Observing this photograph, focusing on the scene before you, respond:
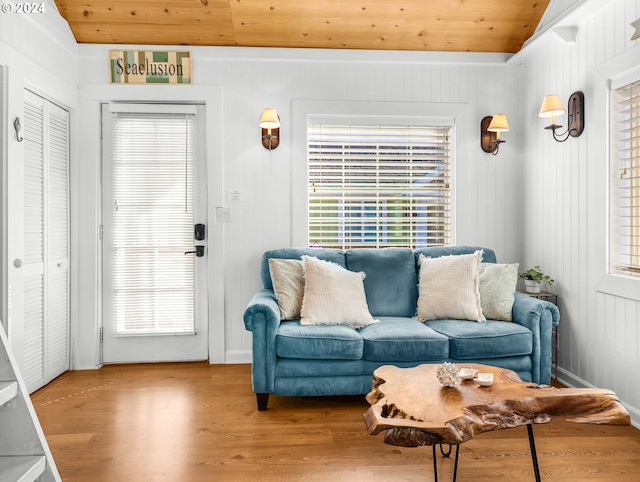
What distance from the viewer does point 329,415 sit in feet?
8.65

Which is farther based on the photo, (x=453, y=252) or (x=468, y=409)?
(x=453, y=252)

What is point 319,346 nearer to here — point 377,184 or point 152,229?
point 377,184

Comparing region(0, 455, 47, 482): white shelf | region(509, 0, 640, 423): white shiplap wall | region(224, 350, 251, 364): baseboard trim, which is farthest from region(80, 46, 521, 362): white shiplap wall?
region(0, 455, 47, 482): white shelf

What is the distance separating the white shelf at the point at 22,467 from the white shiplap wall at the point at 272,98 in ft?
7.18

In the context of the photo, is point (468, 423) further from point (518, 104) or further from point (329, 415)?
point (518, 104)

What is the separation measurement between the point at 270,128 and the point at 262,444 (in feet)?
7.55

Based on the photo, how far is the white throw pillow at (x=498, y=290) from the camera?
2.98 meters

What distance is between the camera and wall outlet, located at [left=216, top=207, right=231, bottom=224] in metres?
3.60

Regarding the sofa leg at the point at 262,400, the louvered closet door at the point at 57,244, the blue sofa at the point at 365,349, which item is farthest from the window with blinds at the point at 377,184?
the louvered closet door at the point at 57,244

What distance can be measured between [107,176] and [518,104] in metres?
A: 3.52

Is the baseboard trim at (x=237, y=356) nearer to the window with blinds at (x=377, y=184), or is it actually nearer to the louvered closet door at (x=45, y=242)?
the window with blinds at (x=377, y=184)

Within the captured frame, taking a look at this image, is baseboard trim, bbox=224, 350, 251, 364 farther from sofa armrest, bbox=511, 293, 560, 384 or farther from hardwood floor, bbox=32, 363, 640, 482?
sofa armrest, bbox=511, 293, 560, 384

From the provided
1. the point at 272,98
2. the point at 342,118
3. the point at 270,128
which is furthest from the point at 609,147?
the point at 272,98

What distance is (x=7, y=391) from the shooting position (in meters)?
1.40
